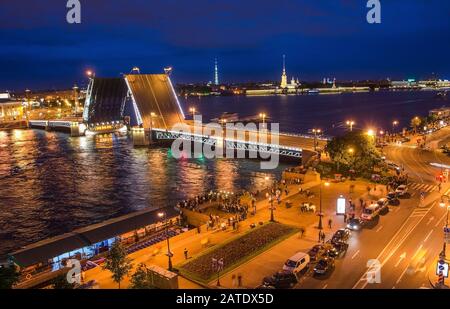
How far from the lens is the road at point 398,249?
466 inches

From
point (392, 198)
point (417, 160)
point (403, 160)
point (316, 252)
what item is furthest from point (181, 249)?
point (417, 160)

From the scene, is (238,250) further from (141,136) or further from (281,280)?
(141,136)

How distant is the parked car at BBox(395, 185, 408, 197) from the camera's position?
20.4 m

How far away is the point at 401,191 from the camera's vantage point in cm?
2069

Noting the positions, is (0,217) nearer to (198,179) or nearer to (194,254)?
(198,179)

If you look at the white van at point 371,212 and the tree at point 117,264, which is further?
the white van at point 371,212

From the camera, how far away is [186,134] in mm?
53219

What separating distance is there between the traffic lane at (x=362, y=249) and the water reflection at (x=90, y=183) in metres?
15.5

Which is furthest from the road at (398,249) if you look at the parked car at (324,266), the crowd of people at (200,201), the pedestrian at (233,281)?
the crowd of people at (200,201)

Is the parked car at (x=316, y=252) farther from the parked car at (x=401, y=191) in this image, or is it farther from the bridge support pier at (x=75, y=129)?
the bridge support pier at (x=75, y=129)

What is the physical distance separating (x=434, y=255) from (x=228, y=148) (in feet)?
116

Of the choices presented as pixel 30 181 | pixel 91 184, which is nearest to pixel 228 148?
pixel 91 184

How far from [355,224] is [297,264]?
5133mm

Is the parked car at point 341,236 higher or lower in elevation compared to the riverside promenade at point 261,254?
higher
